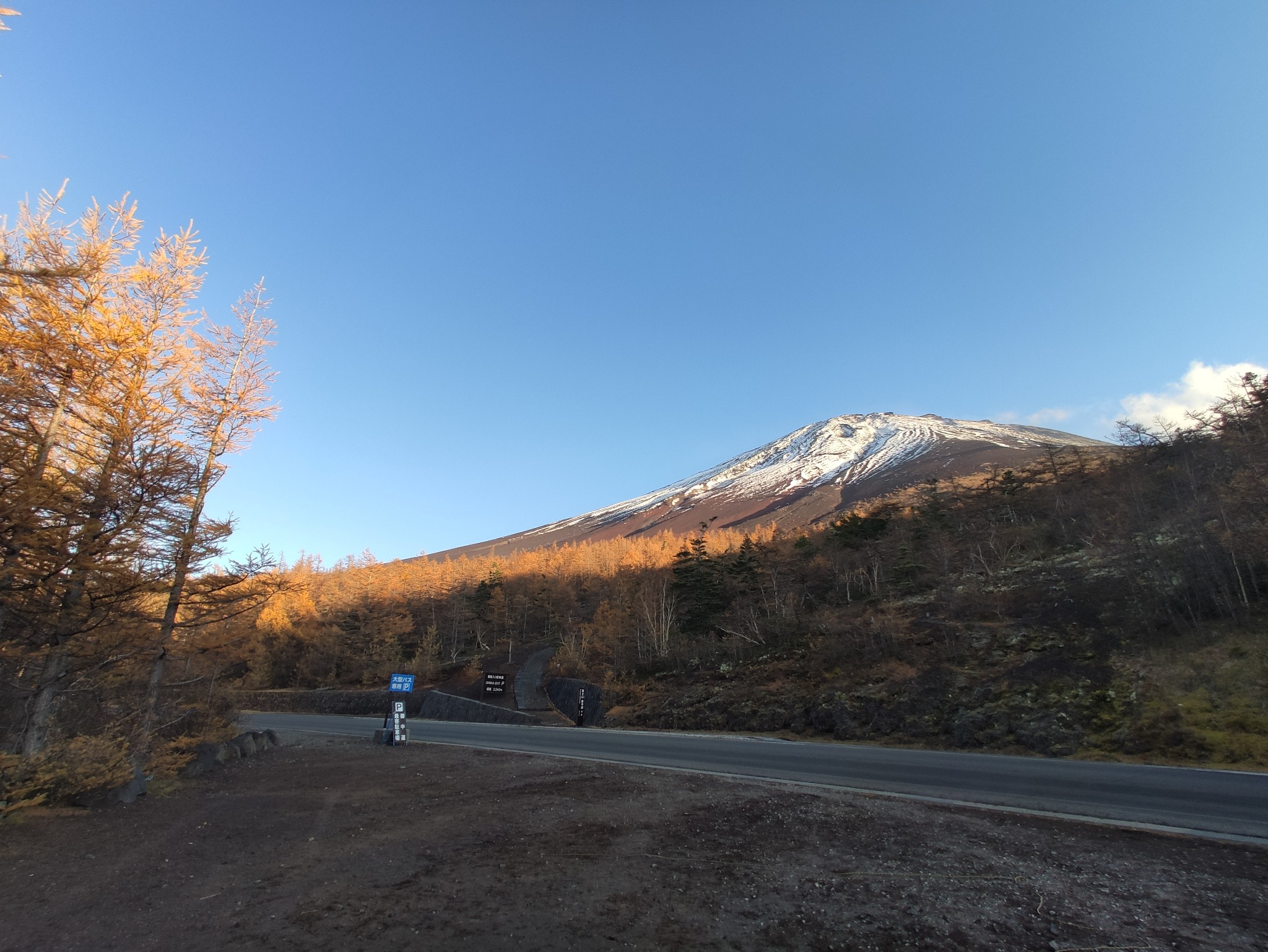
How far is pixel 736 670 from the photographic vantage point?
31.5 meters

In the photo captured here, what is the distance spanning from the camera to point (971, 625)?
2511 centimetres

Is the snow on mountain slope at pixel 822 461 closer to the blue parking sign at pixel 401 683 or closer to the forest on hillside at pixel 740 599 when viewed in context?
the forest on hillside at pixel 740 599

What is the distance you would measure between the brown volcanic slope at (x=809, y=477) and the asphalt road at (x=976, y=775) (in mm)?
95131

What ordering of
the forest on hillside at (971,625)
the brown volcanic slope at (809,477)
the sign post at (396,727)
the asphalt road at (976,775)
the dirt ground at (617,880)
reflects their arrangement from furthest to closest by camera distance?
A: 1. the brown volcanic slope at (809,477)
2. the sign post at (396,727)
3. the forest on hillside at (971,625)
4. the asphalt road at (976,775)
5. the dirt ground at (617,880)

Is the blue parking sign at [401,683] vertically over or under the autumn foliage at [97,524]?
under

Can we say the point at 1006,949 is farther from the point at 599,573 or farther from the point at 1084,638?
the point at 599,573

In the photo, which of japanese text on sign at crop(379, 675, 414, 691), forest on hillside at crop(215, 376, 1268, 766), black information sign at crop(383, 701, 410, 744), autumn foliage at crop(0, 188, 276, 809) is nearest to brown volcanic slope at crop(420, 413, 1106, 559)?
forest on hillside at crop(215, 376, 1268, 766)

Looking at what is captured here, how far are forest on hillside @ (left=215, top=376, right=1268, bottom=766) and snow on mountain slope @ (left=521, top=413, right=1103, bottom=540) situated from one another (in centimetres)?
9798

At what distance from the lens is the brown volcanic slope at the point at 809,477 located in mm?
125500

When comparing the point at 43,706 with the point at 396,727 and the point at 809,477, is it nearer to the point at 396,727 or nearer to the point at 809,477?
the point at 396,727

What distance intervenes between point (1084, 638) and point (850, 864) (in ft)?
67.0

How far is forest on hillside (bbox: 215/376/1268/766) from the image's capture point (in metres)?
16.8

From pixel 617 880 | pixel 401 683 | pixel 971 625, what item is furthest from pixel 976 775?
pixel 401 683

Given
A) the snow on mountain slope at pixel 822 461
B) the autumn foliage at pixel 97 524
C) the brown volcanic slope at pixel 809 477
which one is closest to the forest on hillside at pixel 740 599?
the autumn foliage at pixel 97 524
